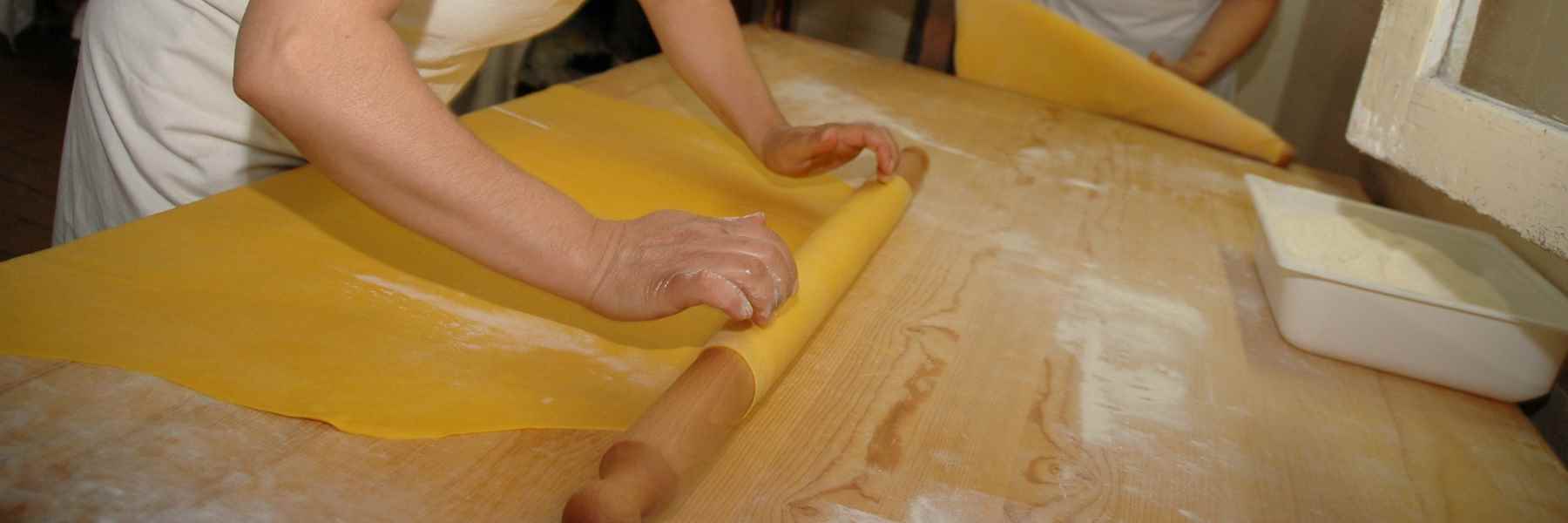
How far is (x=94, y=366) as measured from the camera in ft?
2.56

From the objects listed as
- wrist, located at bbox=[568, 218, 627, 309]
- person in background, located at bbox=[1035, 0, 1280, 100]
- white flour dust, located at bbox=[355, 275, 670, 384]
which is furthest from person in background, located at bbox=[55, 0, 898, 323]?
person in background, located at bbox=[1035, 0, 1280, 100]

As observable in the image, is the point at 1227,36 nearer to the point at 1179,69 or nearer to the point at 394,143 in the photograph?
the point at 1179,69

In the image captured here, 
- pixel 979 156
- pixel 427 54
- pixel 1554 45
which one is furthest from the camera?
pixel 979 156

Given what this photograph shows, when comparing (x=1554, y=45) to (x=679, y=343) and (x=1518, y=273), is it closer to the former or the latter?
(x=1518, y=273)

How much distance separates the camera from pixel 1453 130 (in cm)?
117

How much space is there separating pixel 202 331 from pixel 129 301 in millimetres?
76

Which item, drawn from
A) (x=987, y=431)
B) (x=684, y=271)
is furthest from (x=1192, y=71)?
(x=684, y=271)

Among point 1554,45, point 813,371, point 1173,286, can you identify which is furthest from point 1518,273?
point 813,371

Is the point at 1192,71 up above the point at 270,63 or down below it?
below

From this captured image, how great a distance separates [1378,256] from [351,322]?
126 cm

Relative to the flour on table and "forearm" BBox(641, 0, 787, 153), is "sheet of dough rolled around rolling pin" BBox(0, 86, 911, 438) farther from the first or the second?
the flour on table

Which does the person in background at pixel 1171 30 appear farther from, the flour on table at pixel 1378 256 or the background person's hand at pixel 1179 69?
the flour on table at pixel 1378 256

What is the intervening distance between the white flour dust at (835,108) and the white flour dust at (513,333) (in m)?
0.93

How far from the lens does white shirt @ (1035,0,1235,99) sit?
9.20 ft
